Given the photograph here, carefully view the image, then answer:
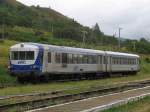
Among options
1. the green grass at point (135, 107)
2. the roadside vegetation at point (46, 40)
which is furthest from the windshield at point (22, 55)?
the green grass at point (135, 107)

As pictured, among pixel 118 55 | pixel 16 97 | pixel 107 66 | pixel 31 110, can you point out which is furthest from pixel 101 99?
pixel 118 55

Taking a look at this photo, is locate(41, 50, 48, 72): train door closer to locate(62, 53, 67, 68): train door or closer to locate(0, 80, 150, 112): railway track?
locate(62, 53, 67, 68): train door

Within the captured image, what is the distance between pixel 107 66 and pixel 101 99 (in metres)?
27.4

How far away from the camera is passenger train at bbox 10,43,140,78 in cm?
3525

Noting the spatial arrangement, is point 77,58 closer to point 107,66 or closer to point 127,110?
point 107,66

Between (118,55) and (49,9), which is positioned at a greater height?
(49,9)

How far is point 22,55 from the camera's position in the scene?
1419 inches

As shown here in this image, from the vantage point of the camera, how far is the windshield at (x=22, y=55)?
117ft

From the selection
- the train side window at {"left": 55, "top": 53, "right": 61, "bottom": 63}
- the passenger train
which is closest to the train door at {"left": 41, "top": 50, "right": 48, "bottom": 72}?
the passenger train

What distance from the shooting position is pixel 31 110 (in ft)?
58.9

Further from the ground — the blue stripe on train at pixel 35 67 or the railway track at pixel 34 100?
the blue stripe on train at pixel 35 67

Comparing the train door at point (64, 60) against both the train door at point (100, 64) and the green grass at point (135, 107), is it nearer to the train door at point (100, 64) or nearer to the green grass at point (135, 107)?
the train door at point (100, 64)

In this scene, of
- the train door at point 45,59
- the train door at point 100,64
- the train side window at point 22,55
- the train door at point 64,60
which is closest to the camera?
the train door at point 45,59

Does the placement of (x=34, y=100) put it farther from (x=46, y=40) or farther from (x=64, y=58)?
(x=46, y=40)
